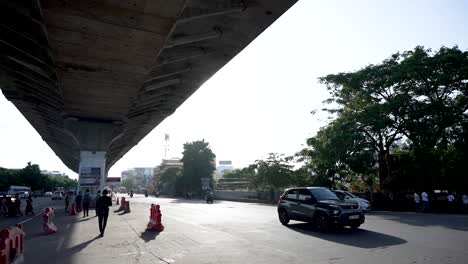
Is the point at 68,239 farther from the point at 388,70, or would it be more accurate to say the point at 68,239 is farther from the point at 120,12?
the point at 388,70

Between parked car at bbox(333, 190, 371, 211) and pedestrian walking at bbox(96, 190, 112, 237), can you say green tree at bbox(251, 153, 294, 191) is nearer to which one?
parked car at bbox(333, 190, 371, 211)

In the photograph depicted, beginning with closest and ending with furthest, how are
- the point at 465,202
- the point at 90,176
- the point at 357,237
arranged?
the point at 357,237
the point at 465,202
the point at 90,176

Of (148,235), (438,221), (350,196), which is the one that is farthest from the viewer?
(350,196)

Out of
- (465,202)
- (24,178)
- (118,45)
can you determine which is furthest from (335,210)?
(24,178)

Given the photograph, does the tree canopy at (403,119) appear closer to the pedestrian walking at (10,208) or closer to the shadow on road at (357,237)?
the shadow on road at (357,237)

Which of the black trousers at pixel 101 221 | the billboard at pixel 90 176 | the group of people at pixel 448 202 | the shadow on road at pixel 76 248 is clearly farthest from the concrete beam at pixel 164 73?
the group of people at pixel 448 202

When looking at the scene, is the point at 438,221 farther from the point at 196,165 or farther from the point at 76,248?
the point at 196,165

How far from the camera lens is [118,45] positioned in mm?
10914

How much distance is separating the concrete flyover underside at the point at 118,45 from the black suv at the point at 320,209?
21.4 feet

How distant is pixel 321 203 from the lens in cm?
1237

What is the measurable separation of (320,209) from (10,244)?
Result: 9769 mm

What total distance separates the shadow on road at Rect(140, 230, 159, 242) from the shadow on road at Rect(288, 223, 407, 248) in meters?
5.50

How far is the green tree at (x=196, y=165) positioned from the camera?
68000 mm

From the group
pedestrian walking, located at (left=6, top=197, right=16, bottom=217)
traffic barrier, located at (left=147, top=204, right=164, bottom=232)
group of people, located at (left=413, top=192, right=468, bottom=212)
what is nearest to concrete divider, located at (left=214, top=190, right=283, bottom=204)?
group of people, located at (left=413, top=192, right=468, bottom=212)
